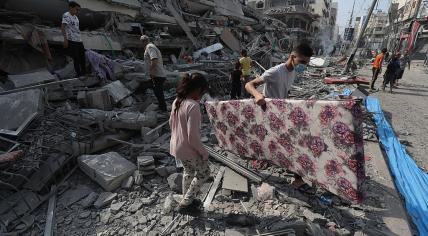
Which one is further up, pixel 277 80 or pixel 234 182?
pixel 277 80

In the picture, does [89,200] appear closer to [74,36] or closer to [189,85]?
[189,85]

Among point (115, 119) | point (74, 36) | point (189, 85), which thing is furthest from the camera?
point (74, 36)

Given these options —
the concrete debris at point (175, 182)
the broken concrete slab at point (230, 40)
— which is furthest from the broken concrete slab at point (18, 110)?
the broken concrete slab at point (230, 40)

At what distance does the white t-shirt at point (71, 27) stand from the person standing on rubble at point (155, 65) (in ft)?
5.22

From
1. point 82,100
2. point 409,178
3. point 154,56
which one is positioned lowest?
point 409,178

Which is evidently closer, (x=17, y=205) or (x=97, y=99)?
(x=17, y=205)

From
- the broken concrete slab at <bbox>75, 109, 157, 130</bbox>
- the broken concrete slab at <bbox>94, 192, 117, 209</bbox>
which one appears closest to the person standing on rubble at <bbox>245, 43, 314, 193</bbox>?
the broken concrete slab at <bbox>94, 192, 117, 209</bbox>

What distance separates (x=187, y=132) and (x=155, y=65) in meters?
3.62

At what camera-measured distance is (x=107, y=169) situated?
3648mm

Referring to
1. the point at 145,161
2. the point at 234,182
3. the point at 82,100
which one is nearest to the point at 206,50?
the point at 82,100

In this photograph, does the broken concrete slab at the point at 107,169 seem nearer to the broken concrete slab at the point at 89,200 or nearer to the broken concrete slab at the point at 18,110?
the broken concrete slab at the point at 89,200

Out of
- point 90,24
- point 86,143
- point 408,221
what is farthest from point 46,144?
point 90,24

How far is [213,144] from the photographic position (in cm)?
492

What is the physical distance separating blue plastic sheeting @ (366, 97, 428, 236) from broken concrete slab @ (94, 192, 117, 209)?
3970 millimetres
